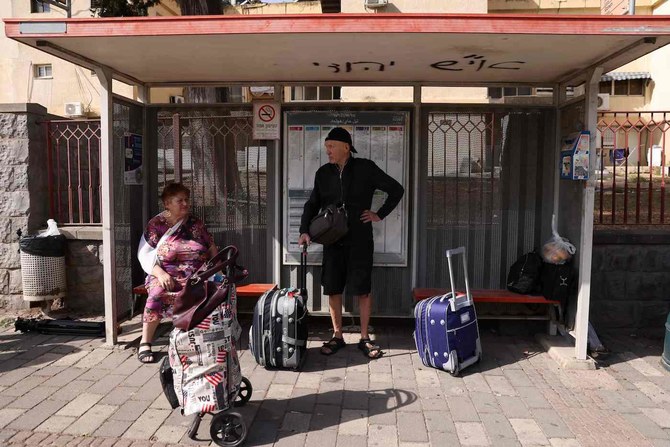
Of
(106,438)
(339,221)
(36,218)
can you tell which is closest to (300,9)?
(36,218)

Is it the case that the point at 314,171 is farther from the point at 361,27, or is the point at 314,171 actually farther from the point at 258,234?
the point at 361,27

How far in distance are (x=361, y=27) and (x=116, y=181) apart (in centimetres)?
279

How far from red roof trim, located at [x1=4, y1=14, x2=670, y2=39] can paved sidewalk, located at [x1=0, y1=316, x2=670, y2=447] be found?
259cm

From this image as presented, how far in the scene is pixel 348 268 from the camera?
4.84 metres

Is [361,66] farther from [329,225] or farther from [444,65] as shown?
[329,225]

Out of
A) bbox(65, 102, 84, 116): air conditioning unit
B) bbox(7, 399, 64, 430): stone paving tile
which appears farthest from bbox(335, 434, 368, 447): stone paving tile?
bbox(65, 102, 84, 116): air conditioning unit

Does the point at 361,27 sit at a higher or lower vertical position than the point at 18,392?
higher

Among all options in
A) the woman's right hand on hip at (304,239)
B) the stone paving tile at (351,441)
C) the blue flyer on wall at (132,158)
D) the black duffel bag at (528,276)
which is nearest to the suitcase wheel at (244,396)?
the stone paving tile at (351,441)

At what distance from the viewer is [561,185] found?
17.1 feet

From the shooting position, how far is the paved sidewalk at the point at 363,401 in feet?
11.3

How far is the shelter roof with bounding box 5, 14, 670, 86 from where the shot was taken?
12.1 ft

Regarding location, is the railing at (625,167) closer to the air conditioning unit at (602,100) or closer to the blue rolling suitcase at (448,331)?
the air conditioning unit at (602,100)

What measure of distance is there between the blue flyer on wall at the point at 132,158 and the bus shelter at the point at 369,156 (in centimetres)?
2

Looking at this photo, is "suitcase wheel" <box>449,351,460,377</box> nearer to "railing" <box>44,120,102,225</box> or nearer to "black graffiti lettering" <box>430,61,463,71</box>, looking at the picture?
"black graffiti lettering" <box>430,61,463,71</box>
